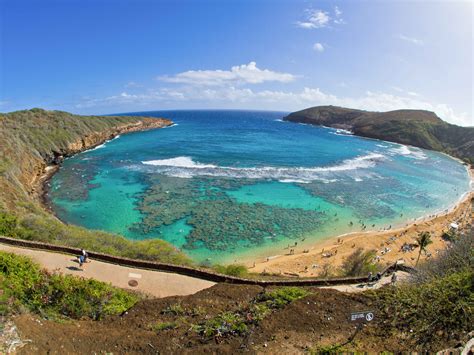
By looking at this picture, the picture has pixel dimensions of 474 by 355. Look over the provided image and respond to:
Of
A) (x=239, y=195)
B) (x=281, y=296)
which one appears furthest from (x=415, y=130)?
(x=281, y=296)

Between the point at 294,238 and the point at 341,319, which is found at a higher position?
the point at 341,319

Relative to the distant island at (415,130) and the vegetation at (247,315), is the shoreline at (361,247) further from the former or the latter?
the distant island at (415,130)

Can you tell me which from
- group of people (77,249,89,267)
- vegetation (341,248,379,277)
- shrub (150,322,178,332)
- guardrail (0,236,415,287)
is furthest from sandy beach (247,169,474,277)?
shrub (150,322,178,332)

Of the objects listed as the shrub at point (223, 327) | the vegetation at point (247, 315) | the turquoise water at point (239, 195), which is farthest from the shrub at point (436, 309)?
the turquoise water at point (239, 195)

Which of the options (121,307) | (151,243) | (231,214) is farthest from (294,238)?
(121,307)

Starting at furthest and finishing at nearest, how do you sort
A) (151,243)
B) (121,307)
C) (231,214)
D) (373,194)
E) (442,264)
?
(373,194), (231,214), (151,243), (442,264), (121,307)

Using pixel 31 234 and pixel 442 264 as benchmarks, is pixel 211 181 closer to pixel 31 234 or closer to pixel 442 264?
pixel 31 234
